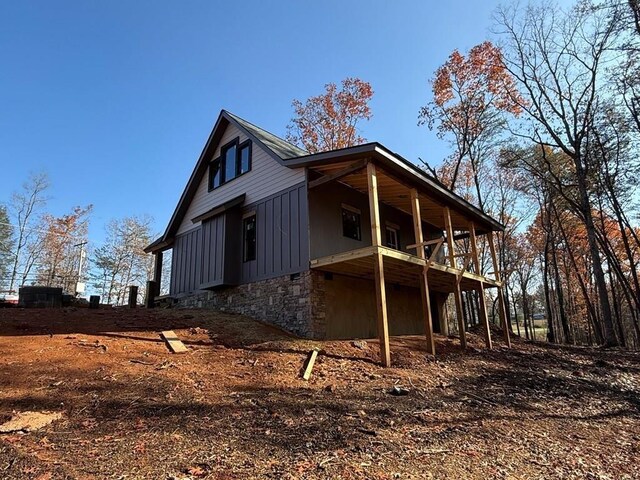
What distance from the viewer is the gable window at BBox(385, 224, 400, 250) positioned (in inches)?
535

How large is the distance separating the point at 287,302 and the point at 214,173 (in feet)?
21.8

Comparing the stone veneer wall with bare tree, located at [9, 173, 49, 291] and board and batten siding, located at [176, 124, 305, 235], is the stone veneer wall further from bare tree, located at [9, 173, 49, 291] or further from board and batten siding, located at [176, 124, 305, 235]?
bare tree, located at [9, 173, 49, 291]

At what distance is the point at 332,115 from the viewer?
913 inches

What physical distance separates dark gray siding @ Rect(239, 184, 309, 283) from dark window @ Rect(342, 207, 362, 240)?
1648mm

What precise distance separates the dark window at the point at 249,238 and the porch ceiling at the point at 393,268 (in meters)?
2.92

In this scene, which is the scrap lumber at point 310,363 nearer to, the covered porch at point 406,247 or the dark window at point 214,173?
the covered porch at point 406,247

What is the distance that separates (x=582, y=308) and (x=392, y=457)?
34.8 metres

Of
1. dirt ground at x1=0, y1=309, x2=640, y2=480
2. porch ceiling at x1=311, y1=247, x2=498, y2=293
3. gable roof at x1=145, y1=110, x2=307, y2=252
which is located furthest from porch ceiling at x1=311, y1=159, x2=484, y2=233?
dirt ground at x1=0, y1=309, x2=640, y2=480

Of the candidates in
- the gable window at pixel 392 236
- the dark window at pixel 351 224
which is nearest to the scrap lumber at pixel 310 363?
the dark window at pixel 351 224

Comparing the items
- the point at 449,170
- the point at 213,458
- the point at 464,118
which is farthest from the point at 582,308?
the point at 213,458

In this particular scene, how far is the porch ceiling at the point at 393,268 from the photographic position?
8.73 metres

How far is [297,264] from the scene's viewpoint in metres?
10.3

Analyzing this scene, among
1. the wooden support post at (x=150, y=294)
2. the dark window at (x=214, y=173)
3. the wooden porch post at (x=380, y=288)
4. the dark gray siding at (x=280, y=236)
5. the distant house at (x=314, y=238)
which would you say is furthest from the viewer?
the dark window at (x=214, y=173)

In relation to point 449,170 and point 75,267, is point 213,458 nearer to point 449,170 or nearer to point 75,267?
point 449,170
